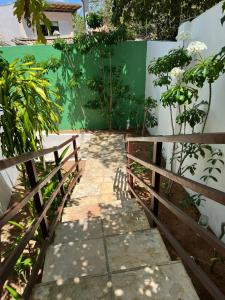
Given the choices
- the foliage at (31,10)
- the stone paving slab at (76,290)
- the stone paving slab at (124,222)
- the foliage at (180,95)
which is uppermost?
the foliage at (31,10)

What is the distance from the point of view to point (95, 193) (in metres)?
3.68

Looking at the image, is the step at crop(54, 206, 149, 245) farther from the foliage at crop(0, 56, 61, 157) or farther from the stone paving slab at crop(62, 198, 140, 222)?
the foliage at crop(0, 56, 61, 157)

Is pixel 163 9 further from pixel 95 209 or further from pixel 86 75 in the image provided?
pixel 95 209

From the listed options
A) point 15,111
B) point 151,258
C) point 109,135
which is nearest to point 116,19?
point 109,135

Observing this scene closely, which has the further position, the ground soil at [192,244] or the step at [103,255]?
the ground soil at [192,244]

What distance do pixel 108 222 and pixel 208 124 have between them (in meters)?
1.54

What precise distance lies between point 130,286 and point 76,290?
0.32 meters

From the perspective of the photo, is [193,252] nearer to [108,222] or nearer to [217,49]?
[108,222]

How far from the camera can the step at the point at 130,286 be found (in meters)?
1.33

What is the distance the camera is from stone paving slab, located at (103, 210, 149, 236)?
2209mm

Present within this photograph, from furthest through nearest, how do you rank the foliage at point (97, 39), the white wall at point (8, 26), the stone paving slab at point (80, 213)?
the white wall at point (8, 26)
the foliage at point (97, 39)
the stone paving slab at point (80, 213)

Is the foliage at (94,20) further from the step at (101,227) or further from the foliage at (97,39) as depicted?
the step at (101,227)

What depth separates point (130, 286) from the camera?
1386 mm

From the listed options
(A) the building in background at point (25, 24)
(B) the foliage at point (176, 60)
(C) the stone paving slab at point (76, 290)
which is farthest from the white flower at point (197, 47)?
(A) the building in background at point (25, 24)
